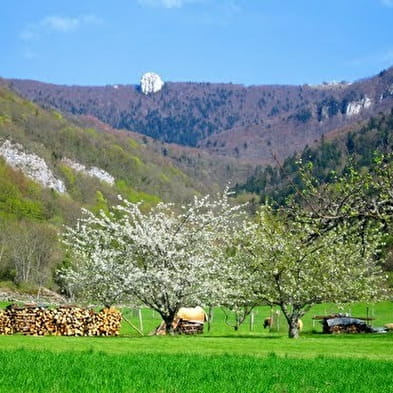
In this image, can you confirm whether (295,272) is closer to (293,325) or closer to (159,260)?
(293,325)

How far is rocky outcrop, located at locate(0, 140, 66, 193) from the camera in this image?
6521 inches

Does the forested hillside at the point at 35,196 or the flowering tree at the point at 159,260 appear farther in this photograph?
the forested hillside at the point at 35,196

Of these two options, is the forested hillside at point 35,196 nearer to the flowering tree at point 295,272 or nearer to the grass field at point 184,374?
the flowering tree at point 295,272

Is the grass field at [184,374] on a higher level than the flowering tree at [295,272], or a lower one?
lower

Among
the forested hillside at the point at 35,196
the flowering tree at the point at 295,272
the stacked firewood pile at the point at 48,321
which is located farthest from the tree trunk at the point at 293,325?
the forested hillside at the point at 35,196

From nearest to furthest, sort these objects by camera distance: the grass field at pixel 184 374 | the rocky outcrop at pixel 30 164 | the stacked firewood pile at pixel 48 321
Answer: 1. the grass field at pixel 184 374
2. the stacked firewood pile at pixel 48 321
3. the rocky outcrop at pixel 30 164

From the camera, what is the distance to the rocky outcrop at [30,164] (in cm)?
16562

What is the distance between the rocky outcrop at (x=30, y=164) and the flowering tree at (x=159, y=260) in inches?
5293

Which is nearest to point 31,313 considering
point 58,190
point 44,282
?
point 44,282

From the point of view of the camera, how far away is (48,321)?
31.2 m

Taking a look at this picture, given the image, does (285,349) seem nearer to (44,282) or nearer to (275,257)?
(275,257)

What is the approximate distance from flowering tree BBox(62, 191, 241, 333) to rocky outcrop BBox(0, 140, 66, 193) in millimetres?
134445

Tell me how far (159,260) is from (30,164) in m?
142

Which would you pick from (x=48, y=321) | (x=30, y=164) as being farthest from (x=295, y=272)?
(x=30, y=164)
